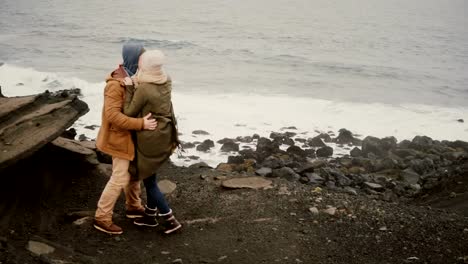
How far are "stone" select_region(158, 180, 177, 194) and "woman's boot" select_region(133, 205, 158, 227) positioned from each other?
131cm

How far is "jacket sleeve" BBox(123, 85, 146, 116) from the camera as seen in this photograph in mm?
4086

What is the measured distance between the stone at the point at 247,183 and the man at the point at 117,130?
6.85ft

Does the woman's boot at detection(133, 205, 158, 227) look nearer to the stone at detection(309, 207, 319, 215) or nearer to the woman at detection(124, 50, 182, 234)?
the woman at detection(124, 50, 182, 234)

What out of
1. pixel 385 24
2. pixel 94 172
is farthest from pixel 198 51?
pixel 385 24

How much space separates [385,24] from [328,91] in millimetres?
36264

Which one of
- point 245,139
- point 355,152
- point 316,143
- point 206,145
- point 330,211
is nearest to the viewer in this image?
point 330,211

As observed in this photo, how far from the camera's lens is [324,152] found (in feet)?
40.6

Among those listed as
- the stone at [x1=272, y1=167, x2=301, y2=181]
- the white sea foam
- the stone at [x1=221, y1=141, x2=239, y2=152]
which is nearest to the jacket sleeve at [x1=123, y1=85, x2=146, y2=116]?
the stone at [x1=272, y1=167, x2=301, y2=181]

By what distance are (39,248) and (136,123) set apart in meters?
1.47

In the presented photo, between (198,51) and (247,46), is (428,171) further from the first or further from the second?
(247,46)

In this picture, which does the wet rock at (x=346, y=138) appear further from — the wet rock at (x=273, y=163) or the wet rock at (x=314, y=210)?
the wet rock at (x=314, y=210)

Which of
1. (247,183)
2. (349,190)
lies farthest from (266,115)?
(247,183)

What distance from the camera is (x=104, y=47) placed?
98.8 ft

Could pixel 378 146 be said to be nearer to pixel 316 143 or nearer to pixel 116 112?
pixel 316 143
